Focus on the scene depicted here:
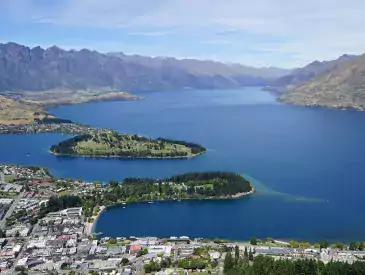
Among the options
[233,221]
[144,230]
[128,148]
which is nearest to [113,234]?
[144,230]

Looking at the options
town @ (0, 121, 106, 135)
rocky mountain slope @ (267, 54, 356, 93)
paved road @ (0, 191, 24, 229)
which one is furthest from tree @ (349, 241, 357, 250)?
rocky mountain slope @ (267, 54, 356, 93)

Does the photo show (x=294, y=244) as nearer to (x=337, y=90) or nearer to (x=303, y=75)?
(x=337, y=90)

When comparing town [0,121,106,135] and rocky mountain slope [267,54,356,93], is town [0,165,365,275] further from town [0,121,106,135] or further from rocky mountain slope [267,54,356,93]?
rocky mountain slope [267,54,356,93]

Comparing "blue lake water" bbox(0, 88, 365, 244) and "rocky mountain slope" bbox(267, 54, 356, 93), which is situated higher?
"rocky mountain slope" bbox(267, 54, 356, 93)

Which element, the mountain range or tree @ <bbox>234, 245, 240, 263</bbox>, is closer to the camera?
tree @ <bbox>234, 245, 240, 263</bbox>

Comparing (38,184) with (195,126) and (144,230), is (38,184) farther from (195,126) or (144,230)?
(195,126)

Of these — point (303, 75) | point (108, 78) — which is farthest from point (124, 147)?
point (108, 78)
